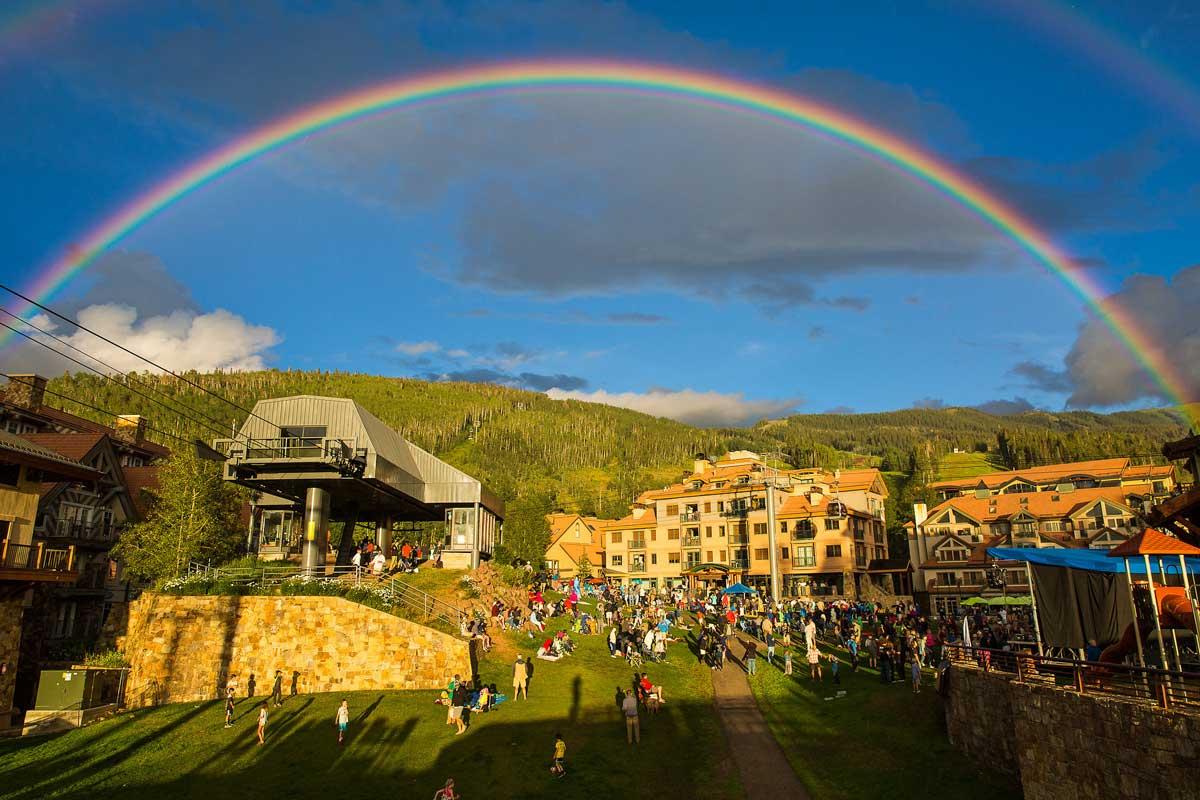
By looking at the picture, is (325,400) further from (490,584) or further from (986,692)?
(986,692)

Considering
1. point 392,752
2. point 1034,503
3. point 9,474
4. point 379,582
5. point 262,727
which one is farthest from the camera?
point 1034,503

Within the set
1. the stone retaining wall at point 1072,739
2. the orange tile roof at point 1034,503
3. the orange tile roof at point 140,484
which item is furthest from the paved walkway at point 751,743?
the orange tile roof at point 1034,503

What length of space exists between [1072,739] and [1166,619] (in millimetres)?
5610

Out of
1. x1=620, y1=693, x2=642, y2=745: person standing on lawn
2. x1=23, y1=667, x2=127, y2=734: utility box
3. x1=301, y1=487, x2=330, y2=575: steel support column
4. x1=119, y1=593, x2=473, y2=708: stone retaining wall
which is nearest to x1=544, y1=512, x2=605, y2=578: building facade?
x1=301, y1=487, x2=330, y2=575: steel support column

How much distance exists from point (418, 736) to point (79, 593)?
105 feet

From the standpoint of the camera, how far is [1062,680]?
21.5m

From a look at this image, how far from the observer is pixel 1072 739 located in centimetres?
1844

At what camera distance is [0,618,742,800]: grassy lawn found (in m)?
23.8

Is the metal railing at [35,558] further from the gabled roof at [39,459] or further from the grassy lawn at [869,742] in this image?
the grassy lawn at [869,742]

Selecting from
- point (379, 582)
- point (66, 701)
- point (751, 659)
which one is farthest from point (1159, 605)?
point (66, 701)

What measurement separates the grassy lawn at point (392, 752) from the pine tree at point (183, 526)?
10.4 meters

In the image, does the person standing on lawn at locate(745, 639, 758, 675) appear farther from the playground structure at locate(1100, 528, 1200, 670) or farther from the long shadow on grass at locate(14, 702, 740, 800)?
the playground structure at locate(1100, 528, 1200, 670)

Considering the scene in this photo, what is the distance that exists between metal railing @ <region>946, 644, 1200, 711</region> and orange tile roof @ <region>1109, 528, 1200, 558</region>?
2956mm

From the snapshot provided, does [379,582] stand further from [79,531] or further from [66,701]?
[79,531]
